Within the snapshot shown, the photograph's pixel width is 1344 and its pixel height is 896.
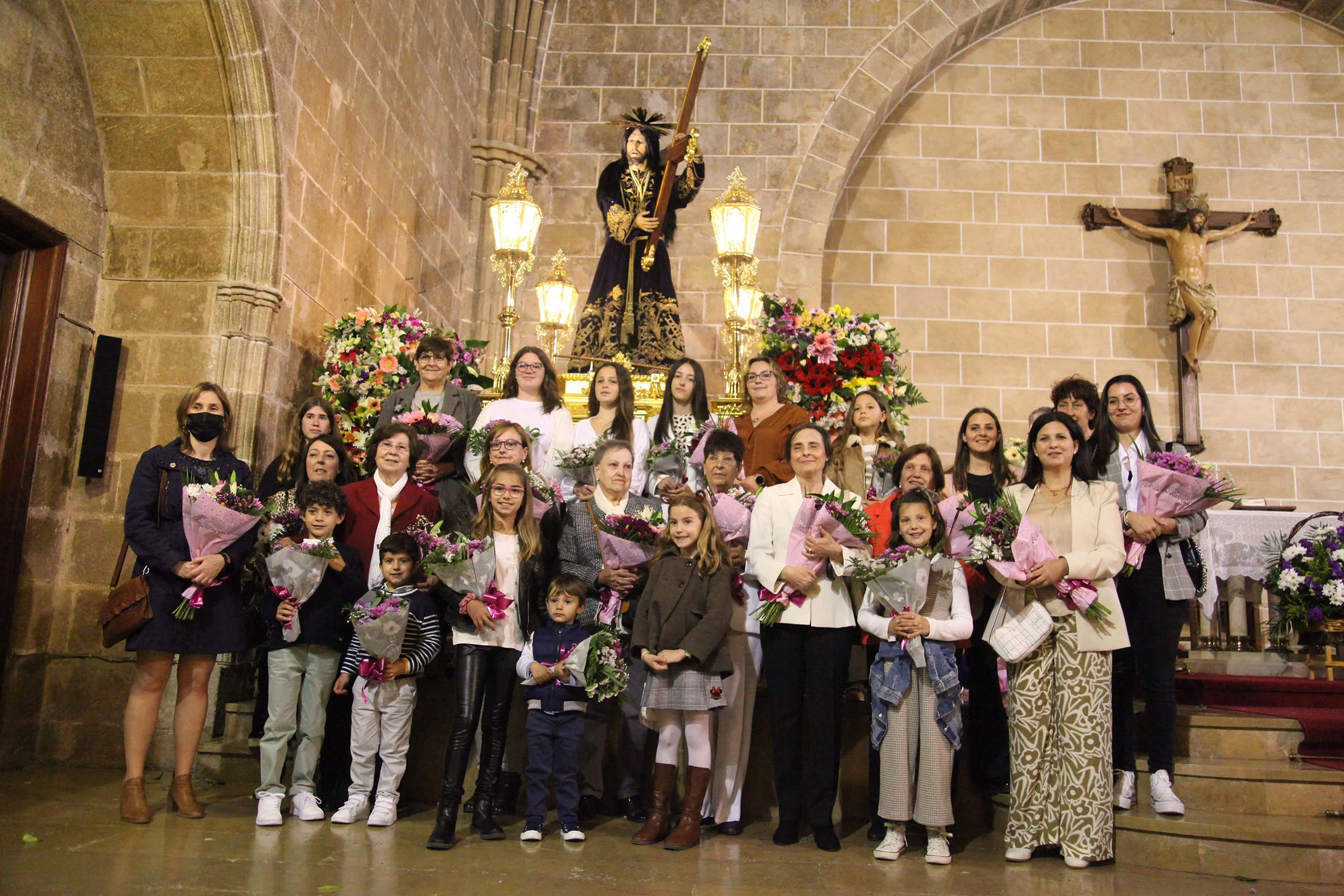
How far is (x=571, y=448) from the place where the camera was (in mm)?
5215

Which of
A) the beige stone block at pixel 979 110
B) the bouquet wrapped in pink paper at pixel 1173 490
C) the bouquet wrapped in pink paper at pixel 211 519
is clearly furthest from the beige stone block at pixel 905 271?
the bouquet wrapped in pink paper at pixel 211 519

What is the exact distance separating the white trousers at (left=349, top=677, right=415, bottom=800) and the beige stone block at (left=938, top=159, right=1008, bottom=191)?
7.91 m

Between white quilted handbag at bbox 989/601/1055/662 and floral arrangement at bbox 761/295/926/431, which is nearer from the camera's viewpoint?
white quilted handbag at bbox 989/601/1055/662

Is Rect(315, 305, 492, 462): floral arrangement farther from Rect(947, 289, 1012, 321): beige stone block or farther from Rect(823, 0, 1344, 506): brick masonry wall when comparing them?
Rect(947, 289, 1012, 321): beige stone block

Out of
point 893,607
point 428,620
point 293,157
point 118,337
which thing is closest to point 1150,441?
point 893,607

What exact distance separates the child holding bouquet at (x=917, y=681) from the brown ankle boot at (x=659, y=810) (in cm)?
77

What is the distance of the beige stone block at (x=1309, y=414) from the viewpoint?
32.3 feet

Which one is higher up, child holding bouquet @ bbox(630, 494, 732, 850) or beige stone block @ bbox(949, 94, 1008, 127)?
beige stone block @ bbox(949, 94, 1008, 127)

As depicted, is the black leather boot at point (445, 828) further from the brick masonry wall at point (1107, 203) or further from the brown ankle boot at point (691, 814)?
the brick masonry wall at point (1107, 203)

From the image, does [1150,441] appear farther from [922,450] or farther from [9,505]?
[9,505]

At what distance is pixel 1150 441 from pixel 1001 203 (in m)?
6.24

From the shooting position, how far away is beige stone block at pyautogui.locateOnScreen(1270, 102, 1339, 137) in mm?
Result: 10328

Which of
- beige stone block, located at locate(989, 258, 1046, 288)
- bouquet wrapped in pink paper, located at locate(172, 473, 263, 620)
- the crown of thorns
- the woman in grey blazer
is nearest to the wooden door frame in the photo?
bouquet wrapped in pink paper, located at locate(172, 473, 263, 620)

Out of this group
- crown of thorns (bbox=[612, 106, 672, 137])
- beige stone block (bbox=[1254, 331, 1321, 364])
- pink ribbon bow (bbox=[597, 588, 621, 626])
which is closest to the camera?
pink ribbon bow (bbox=[597, 588, 621, 626])
